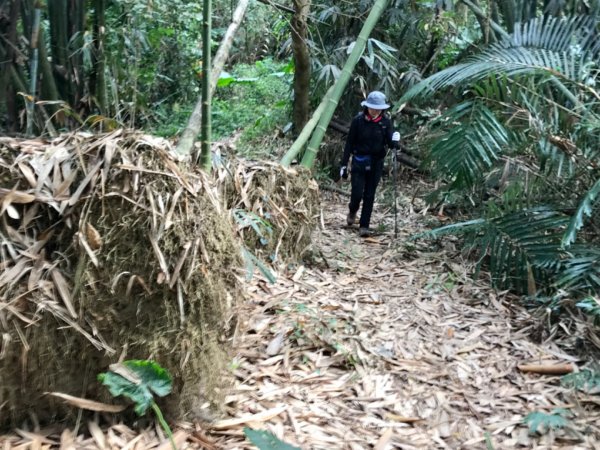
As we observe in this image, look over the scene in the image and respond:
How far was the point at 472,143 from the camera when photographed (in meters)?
4.14

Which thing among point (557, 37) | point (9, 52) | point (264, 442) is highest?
point (557, 37)

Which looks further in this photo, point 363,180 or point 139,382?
point 363,180

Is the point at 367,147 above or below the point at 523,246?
above

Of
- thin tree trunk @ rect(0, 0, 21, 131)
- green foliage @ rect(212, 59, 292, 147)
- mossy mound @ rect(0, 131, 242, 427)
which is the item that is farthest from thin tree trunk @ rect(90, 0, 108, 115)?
green foliage @ rect(212, 59, 292, 147)

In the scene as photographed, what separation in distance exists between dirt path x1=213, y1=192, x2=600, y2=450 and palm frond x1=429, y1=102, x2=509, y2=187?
32.0 inches

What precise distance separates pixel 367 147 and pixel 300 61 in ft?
4.15

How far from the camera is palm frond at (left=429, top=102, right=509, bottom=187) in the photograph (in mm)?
4121

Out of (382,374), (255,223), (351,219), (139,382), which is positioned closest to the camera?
(139,382)

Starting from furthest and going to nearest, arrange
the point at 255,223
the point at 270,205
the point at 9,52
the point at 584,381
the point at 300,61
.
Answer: the point at 300,61 < the point at 270,205 < the point at 255,223 < the point at 9,52 < the point at 584,381

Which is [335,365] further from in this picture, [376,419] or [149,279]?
[149,279]

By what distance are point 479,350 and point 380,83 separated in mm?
4481

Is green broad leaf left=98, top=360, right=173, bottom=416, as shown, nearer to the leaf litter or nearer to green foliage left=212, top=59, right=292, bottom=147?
the leaf litter

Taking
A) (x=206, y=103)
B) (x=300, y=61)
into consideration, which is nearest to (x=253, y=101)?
(x=300, y=61)

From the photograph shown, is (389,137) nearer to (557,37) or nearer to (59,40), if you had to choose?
(557,37)
